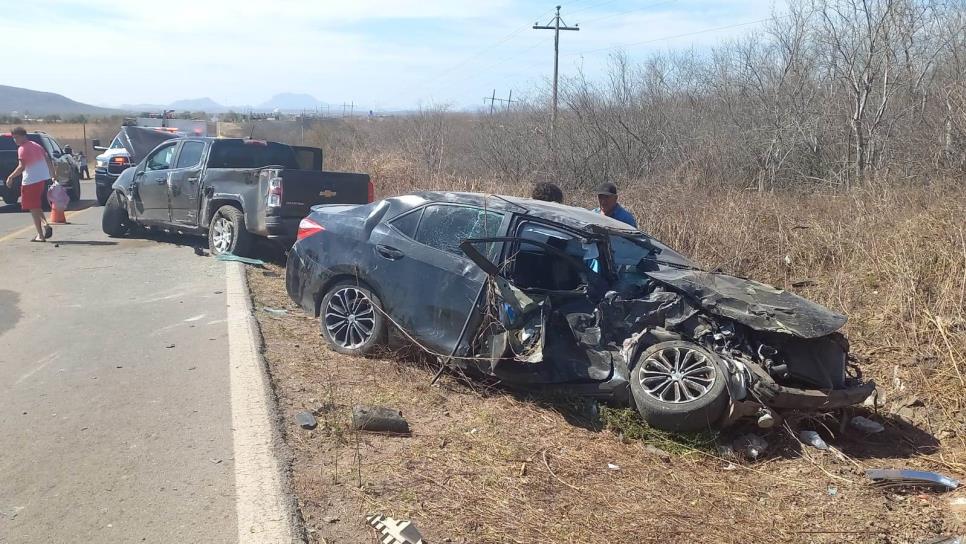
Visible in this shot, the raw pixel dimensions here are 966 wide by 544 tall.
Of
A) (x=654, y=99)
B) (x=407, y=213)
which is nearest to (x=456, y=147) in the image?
(x=654, y=99)

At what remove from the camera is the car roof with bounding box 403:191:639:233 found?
231 inches

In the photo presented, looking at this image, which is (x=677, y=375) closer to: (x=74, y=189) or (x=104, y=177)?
(x=104, y=177)

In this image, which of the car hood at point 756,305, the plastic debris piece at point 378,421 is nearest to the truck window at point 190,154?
the plastic debris piece at point 378,421

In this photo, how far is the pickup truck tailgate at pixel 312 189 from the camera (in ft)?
33.4

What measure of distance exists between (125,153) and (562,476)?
16982 mm

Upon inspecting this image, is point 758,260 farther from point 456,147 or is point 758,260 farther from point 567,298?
point 456,147

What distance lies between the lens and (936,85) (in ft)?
44.8

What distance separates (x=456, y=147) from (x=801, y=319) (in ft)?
→ 65.5

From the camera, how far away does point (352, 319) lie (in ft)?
21.8

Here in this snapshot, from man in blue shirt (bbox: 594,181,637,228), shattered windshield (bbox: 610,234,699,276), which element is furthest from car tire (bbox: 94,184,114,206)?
shattered windshield (bbox: 610,234,699,276)

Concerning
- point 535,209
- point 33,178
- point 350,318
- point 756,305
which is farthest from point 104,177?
point 756,305

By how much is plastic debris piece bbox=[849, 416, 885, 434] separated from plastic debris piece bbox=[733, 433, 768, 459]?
984mm

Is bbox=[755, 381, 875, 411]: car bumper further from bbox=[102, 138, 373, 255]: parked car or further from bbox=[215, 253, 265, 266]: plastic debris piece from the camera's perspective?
bbox=[215, 253, 265, 266]: plastic debris piece

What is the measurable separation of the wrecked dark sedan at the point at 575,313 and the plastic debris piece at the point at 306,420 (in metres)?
1.26
